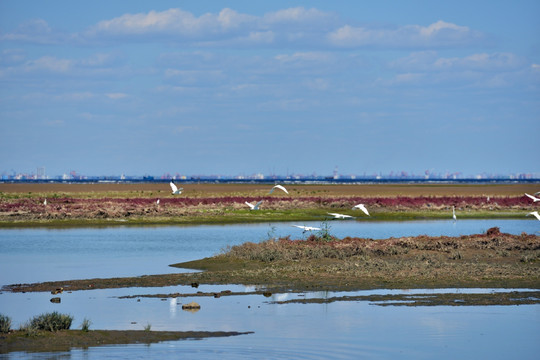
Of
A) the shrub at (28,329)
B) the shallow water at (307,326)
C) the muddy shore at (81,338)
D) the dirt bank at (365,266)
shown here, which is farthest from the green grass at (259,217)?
the muddy shore at (81,338)

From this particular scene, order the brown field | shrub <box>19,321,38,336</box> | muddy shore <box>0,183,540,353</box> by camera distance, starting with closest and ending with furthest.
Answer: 1. shrub <box>19,321,38,336</box>
2. muddy shore <box>0,183,540,353</box>
3. the brown field

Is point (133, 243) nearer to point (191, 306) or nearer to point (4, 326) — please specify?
point (191, 306)

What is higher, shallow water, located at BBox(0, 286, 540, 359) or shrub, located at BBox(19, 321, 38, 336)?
shrub, located at BBox(19, 321, 38, 336)

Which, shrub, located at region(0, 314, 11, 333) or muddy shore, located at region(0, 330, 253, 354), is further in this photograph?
shrub, located at region(0, 314, 11, 333)

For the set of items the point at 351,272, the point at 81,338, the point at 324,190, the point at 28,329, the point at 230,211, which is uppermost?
the point at 324,190

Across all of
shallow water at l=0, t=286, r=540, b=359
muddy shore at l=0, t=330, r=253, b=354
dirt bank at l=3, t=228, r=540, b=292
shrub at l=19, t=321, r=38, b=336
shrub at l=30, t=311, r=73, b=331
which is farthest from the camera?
dirt bank at l=3, t=228, r=540, b=292

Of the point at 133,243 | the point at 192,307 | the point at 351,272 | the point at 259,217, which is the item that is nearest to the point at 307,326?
the point at 192,307

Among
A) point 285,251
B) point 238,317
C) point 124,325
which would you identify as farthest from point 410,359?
point 285,251

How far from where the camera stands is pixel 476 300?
19.5 meters

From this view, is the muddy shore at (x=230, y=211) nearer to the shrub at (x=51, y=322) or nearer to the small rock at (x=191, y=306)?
the small rock at (x=191, y=306)

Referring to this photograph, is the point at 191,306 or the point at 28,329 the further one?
the point at 191,306

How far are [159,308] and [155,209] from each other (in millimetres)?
40961

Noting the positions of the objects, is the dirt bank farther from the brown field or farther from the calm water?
the brown field

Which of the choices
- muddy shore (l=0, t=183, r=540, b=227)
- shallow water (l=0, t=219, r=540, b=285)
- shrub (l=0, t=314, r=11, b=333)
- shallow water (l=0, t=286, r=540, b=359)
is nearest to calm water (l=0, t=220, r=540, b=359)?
shallow water (l=0, t=286, r=540, b=359)
